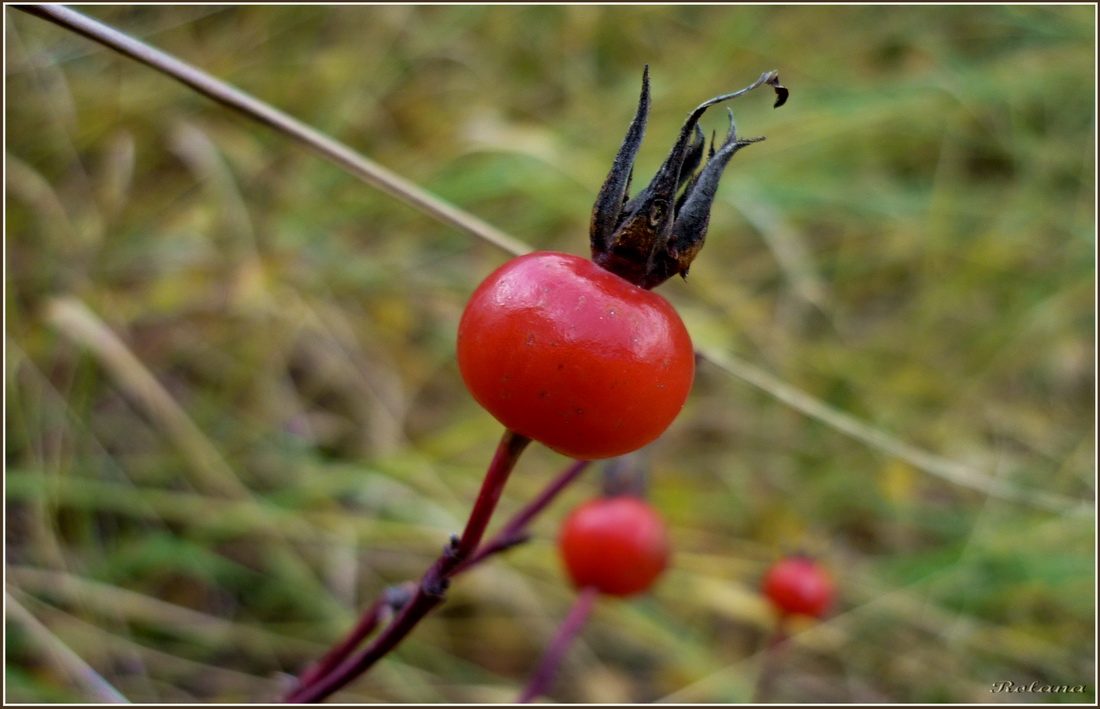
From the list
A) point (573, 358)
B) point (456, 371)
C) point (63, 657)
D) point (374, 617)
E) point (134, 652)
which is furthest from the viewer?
point (456, 371)

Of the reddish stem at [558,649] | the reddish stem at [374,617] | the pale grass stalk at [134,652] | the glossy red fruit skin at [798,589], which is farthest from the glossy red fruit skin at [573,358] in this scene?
the pale grass stalk at [134,652]

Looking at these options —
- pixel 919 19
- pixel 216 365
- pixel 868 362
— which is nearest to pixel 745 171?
pixel 868 362

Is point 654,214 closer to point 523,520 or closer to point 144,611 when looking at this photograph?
point 523,520

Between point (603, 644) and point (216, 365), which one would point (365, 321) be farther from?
point (603, 644)

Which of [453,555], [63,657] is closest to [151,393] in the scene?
[63,657]

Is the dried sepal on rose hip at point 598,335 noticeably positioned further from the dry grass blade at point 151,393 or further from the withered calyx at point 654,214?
the dry grass blade at point 151,393

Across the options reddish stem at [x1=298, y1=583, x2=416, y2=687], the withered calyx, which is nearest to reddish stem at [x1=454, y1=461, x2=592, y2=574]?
reddish stem at [x1=298, y1=583, x2=416, y2=687]

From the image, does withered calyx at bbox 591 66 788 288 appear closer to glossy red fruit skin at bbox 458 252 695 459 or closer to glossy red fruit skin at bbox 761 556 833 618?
glossy red fruit skin at bbox 458 252 695 459
